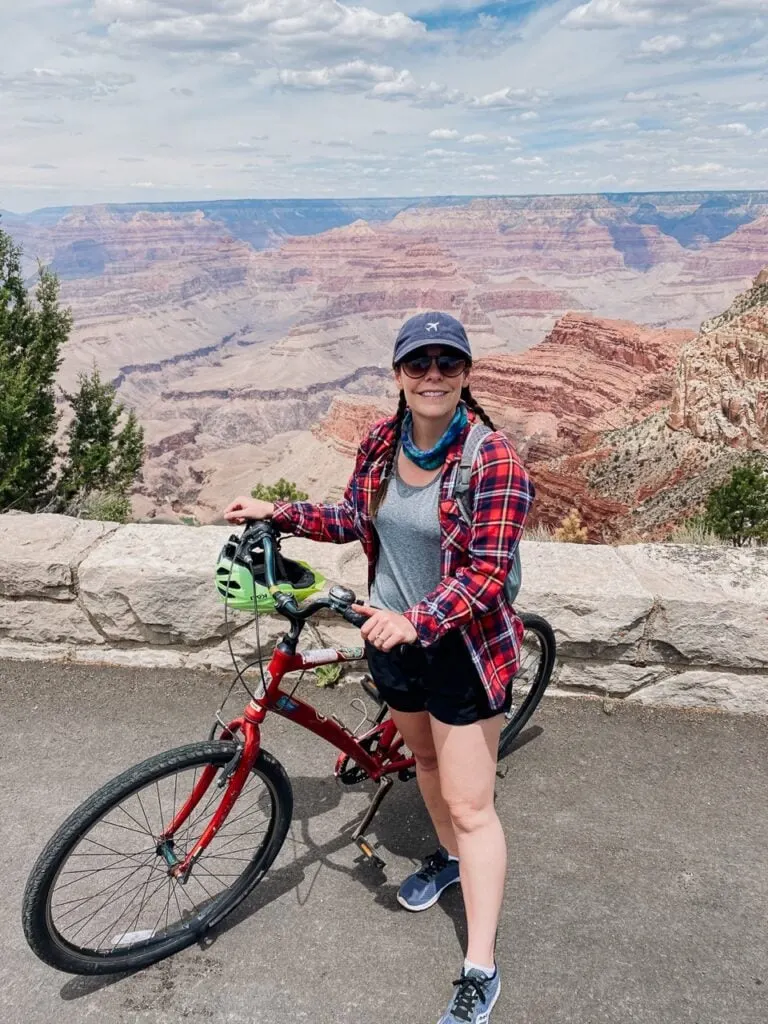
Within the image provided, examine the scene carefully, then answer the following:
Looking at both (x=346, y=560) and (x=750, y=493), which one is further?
(x=750, y=493)

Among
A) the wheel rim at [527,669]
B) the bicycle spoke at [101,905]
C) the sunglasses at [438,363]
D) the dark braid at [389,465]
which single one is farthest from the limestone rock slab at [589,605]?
the bicycle spoke at [101,905]

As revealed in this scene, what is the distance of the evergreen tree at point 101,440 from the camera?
20.1 meters

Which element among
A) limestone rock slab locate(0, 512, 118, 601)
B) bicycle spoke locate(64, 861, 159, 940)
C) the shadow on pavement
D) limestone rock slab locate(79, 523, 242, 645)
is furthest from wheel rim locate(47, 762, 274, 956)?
limestone rock slab locate(0, 512, 118, 601)

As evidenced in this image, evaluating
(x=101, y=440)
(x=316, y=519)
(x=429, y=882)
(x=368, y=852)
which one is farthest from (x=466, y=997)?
(x=101, y=440)

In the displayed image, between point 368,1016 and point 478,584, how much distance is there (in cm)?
148

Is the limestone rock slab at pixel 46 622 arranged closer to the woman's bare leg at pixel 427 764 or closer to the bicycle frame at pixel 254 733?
the bicycle frame at pixel 254 733

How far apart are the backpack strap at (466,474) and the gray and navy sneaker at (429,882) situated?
5.00 ft

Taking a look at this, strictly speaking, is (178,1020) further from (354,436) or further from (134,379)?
(134,379)

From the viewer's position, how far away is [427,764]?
2623 mm

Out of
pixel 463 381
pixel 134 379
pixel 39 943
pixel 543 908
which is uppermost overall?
pixel 463 381

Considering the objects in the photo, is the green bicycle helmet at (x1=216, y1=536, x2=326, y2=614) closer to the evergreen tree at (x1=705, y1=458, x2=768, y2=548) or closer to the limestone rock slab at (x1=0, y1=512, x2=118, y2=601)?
the limestone rock slab at (x1=0, y1=512, x2=118, y2=601)

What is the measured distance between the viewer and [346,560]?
397 cm

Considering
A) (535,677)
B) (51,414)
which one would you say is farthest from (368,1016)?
(51,414)

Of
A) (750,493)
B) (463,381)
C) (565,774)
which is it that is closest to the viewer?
(463,381)
